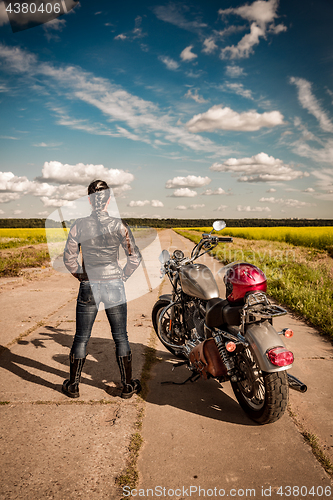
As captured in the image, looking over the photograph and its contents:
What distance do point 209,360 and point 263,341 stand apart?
599 millimetres

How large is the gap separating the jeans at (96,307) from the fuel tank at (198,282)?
74 cm

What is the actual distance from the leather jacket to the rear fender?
4.19ft

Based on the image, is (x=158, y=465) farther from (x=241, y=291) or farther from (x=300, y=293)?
(x=300, y=293)

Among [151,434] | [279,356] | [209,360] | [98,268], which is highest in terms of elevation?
[98,268]

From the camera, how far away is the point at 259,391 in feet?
8.79

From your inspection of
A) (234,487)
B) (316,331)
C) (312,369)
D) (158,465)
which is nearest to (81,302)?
(158,465)

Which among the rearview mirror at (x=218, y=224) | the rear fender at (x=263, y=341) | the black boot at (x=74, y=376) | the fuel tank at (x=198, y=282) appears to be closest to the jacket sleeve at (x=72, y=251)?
the black boot at (x=74, y=376)

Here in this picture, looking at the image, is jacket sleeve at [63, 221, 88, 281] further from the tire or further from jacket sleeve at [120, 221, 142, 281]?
the tire

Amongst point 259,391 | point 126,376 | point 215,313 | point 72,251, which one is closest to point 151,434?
point 126,376

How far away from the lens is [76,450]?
2.31 metres

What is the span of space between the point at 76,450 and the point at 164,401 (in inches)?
36.9

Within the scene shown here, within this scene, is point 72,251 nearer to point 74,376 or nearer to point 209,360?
point 74,376

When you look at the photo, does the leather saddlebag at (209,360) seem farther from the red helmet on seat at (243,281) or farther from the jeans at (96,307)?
the jeans at (96,307)

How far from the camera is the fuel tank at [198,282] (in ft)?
10.3
